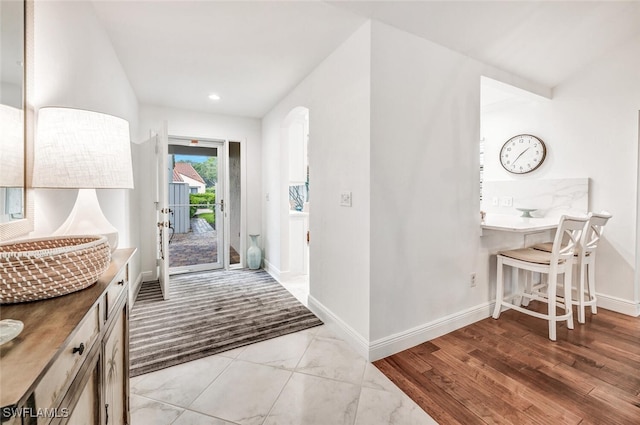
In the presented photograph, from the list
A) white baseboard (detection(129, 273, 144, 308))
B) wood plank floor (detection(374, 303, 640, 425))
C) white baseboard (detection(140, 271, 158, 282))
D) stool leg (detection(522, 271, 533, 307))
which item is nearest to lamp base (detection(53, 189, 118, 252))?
wood plank floor (detection(374, 303, 640, 425))

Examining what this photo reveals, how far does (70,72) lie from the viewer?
4.93ft

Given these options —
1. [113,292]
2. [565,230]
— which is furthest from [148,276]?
[565,230]

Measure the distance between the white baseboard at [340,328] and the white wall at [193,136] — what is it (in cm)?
207

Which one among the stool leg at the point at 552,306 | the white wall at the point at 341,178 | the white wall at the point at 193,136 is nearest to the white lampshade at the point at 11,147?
the white wall at the point at 341,178

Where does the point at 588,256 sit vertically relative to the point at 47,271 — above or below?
below

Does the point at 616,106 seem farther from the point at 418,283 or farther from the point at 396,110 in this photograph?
the point at 418,283

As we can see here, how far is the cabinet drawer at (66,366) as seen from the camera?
1.72 feet

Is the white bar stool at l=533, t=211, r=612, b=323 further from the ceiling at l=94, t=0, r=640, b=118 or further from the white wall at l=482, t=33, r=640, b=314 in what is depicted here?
the ceiling at l=94, t=0, r=640, b=118

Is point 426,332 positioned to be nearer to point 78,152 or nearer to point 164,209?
A: point 78,152

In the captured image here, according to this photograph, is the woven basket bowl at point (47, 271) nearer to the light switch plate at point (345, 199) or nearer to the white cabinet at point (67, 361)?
the white cabinet at point (67, 361)

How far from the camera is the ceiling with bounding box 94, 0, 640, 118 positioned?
190 centimetres

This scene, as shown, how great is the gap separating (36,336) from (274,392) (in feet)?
4.72

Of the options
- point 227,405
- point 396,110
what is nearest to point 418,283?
point 396,110

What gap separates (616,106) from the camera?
9.07 ft
